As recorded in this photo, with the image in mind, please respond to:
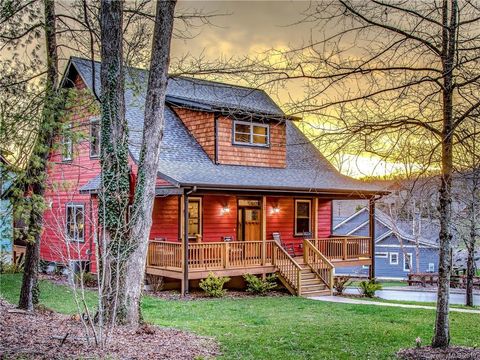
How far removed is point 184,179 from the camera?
16.2 metres

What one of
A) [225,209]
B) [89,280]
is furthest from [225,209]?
[89,280]

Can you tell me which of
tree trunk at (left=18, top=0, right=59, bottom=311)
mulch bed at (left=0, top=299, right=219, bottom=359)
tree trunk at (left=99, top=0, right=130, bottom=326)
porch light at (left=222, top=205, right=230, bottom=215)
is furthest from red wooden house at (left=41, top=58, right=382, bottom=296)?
mulch bed at (left=0, top=299, right=219, bottom=359)

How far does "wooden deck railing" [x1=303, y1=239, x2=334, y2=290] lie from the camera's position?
18.8 meters

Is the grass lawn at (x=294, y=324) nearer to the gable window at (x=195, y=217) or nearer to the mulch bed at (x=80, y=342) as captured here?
the mulch bed at (x=80, y=342)

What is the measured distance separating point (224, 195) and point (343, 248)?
18.0 feet

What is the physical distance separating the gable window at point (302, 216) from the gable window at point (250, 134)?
10.9 feet

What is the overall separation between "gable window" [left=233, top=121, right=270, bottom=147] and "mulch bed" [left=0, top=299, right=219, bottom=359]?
38.8 feet

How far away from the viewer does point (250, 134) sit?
20734 millimetres

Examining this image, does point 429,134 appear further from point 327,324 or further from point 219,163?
point 219,163

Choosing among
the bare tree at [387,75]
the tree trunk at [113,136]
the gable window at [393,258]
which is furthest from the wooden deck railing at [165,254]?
the gable window at [393,258]

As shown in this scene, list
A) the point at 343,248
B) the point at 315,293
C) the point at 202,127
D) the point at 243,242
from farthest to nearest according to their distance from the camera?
the point at 343,248 < the point at 202,127 < the point at 315,293 < the point at 243,242

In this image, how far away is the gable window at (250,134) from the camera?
66.7 feet

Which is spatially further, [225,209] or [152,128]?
[225,209]

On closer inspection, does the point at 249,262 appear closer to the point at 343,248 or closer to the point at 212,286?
the point at 212,286
